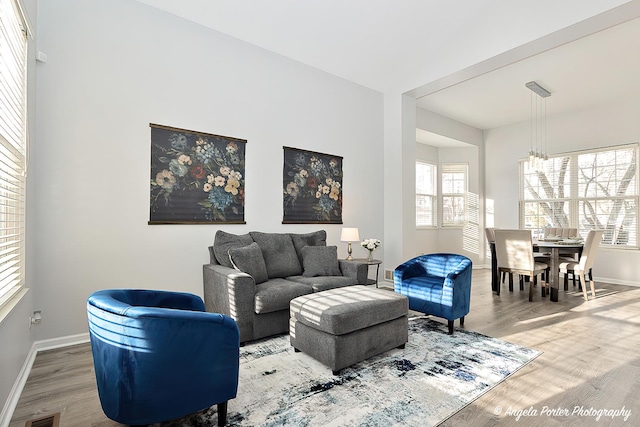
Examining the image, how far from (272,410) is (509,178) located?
7.31 metres

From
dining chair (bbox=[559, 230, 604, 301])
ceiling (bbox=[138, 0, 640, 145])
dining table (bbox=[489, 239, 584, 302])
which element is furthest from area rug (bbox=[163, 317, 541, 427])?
ceiling (bbox=[138, 0, 640, 145])

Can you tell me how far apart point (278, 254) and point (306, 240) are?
499 mm

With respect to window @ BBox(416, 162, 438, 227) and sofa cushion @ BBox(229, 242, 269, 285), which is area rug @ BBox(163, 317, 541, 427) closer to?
sofa cushion @ BBox(229, 242, 269, 285)

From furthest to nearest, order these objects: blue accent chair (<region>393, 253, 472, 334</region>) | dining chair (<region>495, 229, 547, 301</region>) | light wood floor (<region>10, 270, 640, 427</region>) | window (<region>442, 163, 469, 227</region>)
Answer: window (<region>442, 163, 469, 227</region>) → dining chair (<region>495, 229, 547, 301</region>) → blue accent chair (<region>393, 253, 472, 334</region>) → light wood floor (<region>10, 270, 640, 427</region>)

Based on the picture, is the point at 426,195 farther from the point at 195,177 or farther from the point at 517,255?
the point at 195,177

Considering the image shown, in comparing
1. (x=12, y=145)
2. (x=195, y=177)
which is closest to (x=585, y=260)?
(x=195, y=177)

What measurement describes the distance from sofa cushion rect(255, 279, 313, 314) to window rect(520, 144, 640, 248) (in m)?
5.99

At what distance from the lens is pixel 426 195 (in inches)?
304

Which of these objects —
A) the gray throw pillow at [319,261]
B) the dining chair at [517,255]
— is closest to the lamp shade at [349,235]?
the gray throw pillow at [319,261]

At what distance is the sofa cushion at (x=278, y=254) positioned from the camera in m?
3.60

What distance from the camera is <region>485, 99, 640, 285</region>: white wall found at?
5770mm

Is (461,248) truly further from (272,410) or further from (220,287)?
(272,410)

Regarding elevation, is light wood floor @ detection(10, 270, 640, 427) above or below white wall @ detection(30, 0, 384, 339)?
below

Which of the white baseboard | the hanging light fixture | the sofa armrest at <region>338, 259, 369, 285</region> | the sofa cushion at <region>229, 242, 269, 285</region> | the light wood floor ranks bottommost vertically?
the light wood floor
